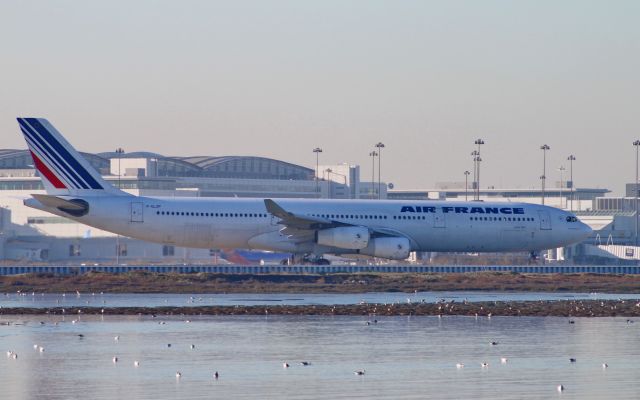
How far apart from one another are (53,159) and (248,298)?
2010 centimetres

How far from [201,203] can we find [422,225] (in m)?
12.0

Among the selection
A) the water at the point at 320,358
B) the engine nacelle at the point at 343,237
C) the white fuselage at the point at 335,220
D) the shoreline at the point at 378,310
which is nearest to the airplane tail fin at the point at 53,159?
the white fuselage at the point at 335,220

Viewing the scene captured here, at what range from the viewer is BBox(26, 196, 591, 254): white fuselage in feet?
213

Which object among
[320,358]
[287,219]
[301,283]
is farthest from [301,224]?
[320,358]

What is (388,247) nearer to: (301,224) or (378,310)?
(301,224)

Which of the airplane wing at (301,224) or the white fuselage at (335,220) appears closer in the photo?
the airplane wing at (301,224)

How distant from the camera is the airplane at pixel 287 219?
64.1 m

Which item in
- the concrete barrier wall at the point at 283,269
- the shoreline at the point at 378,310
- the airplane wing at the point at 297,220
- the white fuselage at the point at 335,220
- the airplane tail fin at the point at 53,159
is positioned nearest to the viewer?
the shoreline at the point at 378,310

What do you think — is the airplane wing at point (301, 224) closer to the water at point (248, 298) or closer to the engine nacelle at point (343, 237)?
the engine nacelle at point (343, 237)

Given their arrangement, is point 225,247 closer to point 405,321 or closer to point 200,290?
point 200,290

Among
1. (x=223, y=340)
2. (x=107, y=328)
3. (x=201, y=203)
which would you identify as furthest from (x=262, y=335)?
(x=201, y=203)

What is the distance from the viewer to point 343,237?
66.4m

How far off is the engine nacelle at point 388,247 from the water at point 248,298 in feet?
47.6

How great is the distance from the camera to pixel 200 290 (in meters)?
52.3
